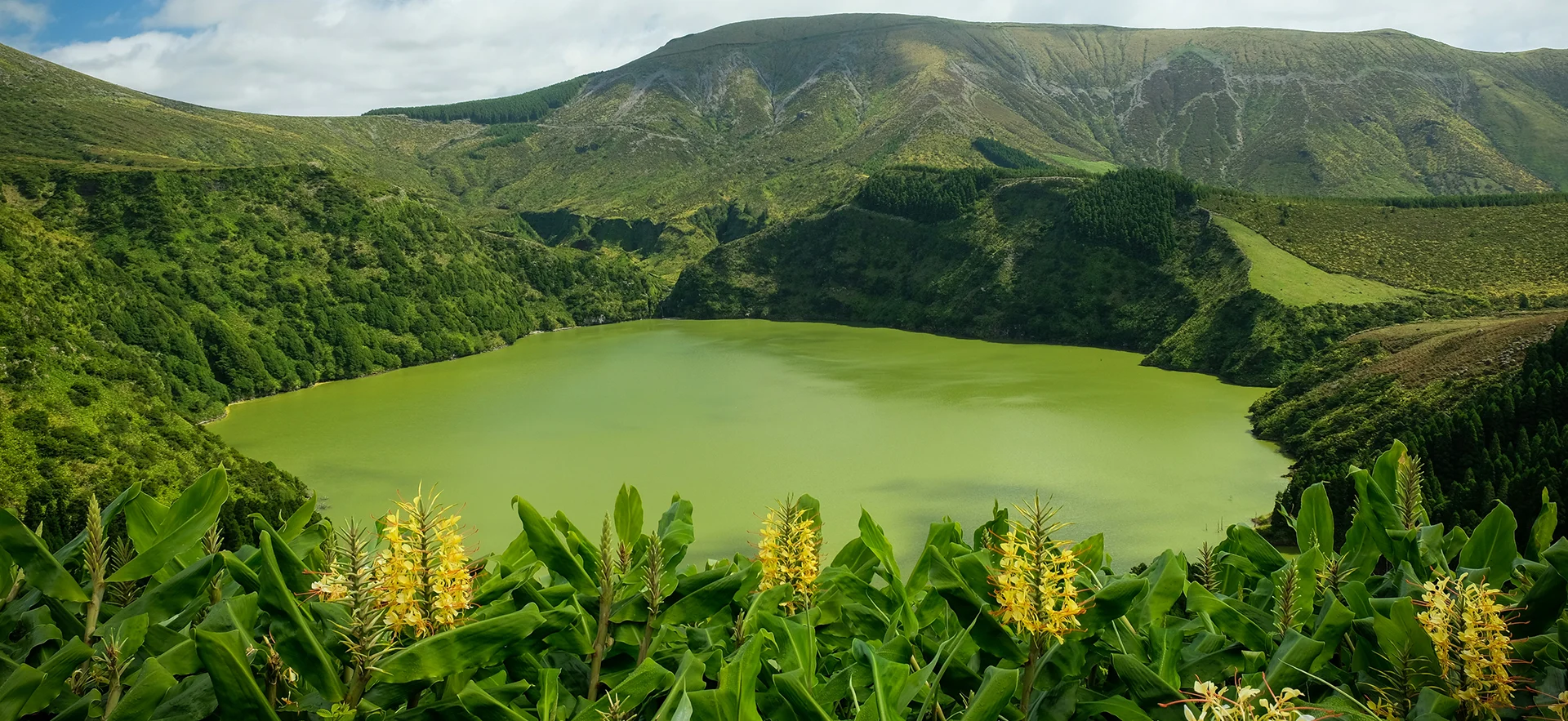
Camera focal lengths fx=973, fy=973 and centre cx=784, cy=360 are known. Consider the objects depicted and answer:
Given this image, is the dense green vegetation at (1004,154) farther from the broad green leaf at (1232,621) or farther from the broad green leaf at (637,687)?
the broad green leaf at (637,687)

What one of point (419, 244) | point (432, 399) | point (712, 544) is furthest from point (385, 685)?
point (419, 244)

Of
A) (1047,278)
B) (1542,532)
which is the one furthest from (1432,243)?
(1542,532)

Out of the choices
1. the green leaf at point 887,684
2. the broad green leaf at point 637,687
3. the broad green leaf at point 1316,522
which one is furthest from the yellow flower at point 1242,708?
the broad green leaf at point 1316,522

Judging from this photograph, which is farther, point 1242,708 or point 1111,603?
point 1111,603

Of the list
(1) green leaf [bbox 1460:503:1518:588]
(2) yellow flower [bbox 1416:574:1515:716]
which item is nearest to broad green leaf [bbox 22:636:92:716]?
(2) yellow flower [bbox 1416:574:1515:716]

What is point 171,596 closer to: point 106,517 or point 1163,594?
point 106,517

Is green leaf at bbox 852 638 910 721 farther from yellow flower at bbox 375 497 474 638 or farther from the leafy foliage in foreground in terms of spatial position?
yellow flower at bbox 375 497 474 638
